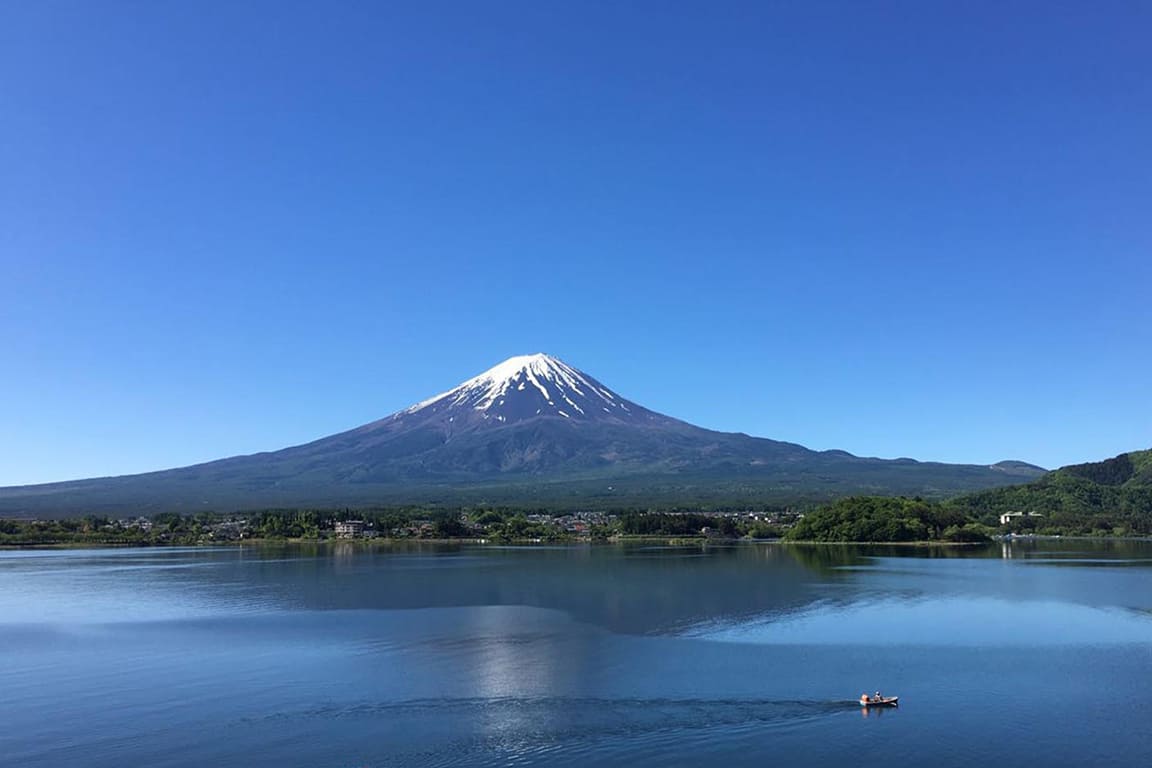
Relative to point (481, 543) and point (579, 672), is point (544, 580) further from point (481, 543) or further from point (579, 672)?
point (481, 543)

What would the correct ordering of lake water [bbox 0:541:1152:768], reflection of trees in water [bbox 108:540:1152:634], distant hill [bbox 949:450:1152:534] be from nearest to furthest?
lake water [bbox 0:541:1152:768]
reflection of trees in water [bbox 108:540:1152:634]
distant hill [bbox 949:450:1152:534]

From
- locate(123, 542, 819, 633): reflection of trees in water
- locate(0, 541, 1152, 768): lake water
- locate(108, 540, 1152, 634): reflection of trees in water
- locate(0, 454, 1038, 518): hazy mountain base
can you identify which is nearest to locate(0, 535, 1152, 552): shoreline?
locate(108, 540, 1152, 634): reflection of trees in water

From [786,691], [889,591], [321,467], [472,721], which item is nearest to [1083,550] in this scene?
[889,591]

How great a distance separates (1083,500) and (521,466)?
74.7 meters

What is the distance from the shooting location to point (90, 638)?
65.7 ft

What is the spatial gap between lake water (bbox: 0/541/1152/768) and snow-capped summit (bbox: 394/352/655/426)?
117288 mm

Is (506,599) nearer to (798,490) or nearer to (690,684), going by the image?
(690,684)

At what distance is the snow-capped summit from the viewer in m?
149

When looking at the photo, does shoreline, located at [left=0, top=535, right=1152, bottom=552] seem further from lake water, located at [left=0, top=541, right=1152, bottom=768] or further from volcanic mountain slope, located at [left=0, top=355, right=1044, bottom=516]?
volcanic mountain slope, located at [left=0, top=355, right=1044, bottom=516]

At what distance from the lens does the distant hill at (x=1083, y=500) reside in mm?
65981

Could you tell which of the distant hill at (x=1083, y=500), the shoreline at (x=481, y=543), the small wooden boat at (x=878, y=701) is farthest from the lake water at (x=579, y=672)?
the distant hill at (x=1083, y=500)

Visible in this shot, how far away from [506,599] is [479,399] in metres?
132

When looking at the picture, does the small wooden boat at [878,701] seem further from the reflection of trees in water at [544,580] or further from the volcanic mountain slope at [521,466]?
the volcanic mountain slope at [521,466]

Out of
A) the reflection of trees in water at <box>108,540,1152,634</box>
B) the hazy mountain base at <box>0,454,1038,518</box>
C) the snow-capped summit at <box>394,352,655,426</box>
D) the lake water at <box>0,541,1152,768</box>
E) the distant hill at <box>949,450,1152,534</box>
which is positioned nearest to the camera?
the lake water at <box>0,541,1152,768</box>
